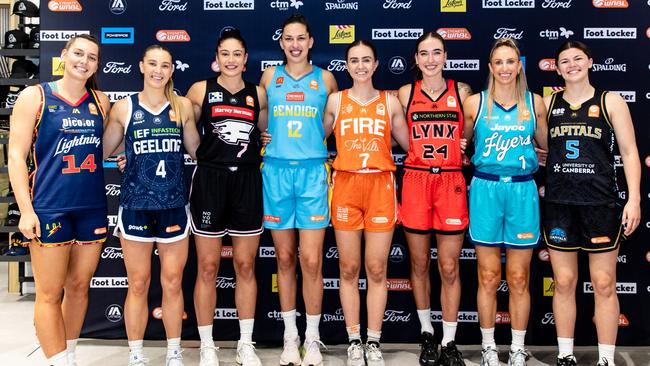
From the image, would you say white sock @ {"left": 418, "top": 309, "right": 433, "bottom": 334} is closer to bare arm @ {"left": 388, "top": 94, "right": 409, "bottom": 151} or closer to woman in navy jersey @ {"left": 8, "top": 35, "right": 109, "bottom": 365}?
bare arm @ {"left": 388, "top": 94, "right": 409, "bottom": 151}

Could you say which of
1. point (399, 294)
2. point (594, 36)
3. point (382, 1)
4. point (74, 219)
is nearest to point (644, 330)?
point (399, 294)

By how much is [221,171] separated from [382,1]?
170 centimetres

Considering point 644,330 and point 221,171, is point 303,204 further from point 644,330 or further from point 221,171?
point 644,330

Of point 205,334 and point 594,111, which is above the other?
point 594,111

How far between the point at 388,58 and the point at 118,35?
76.1 inches

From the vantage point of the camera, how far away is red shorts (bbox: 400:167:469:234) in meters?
2.99

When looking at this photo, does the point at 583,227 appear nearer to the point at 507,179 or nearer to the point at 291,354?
the point at 507,179

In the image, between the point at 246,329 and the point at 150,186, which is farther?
the point at 246,329

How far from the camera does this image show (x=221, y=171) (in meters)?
3.00

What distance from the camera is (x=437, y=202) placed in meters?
3.00

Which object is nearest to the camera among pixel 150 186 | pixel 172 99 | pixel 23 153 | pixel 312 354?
pixel 23 153

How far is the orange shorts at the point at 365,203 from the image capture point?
3008 millimetres

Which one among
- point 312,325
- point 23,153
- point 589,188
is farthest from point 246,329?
point 589,188

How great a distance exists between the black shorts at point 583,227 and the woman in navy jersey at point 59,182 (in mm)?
2475
